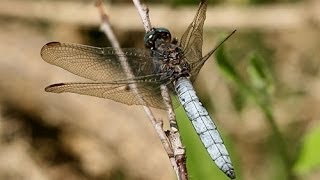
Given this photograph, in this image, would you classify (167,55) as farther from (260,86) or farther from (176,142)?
(176,142)

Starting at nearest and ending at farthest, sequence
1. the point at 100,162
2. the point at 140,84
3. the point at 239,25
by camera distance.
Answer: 1. the point at 140,84
2. the point at 100,162
3. the point at 239,25

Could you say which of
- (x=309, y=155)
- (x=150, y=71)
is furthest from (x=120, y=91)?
(x=309, y=155)

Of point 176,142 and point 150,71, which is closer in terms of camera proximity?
point 176,142

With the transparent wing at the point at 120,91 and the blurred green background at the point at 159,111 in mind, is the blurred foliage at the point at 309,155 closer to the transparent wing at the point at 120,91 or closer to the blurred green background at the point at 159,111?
→ the blurred green background at the point at 159,111

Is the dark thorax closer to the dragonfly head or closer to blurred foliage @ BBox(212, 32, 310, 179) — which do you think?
the dragonfly head

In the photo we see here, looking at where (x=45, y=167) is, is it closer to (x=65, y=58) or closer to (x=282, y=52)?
(x=65, y=58)

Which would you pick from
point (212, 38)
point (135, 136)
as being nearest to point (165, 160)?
point (135, 136)
